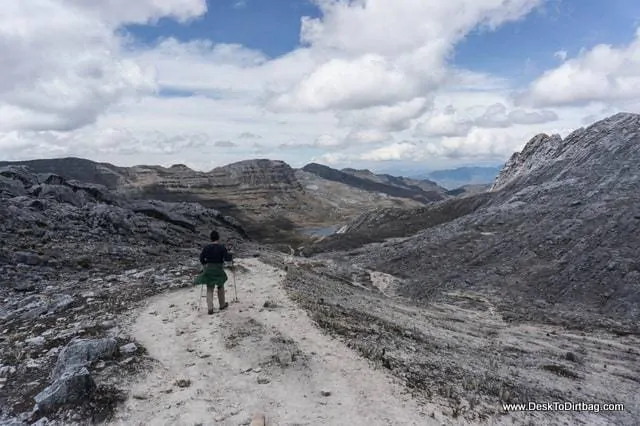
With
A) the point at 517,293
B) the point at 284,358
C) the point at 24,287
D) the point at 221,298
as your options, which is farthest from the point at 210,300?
the point at 517,293

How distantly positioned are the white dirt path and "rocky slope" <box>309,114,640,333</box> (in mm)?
26445

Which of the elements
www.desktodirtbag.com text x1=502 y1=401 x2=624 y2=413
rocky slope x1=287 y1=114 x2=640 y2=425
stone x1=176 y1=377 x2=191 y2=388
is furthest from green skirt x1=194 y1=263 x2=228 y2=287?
www.desktodirtbag.com text x1=502 y1=401 x2=624 y2=413

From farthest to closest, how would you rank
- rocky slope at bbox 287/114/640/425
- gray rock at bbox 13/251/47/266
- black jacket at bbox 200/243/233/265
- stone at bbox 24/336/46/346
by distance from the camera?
gray rock at bbox 13/251/47/266
black jacket at bbox 200/243/233/265
stone at bbox 24/336/46/346
rocky slope at bbox 287/114/640/425

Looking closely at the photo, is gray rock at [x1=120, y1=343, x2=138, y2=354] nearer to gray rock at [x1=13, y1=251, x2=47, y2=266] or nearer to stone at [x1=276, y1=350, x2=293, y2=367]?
stone at [x1=276, y1=350, x2=293, y2=367]

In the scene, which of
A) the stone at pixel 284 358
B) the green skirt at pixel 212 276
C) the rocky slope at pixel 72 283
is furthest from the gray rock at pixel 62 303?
the stone at pixel 284 358

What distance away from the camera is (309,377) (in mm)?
12961

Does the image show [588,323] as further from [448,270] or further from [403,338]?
[403,338]

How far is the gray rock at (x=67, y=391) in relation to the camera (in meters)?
11.1

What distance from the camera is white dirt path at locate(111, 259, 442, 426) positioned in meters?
11.1

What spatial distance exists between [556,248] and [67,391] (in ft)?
156

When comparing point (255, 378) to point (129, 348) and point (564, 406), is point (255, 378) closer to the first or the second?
point (129, 348)

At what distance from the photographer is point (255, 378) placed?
13.0 metres

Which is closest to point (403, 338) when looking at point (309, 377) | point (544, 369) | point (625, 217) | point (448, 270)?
point (544, 369)

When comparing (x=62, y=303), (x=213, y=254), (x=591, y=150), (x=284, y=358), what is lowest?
(x=284, y=358)
